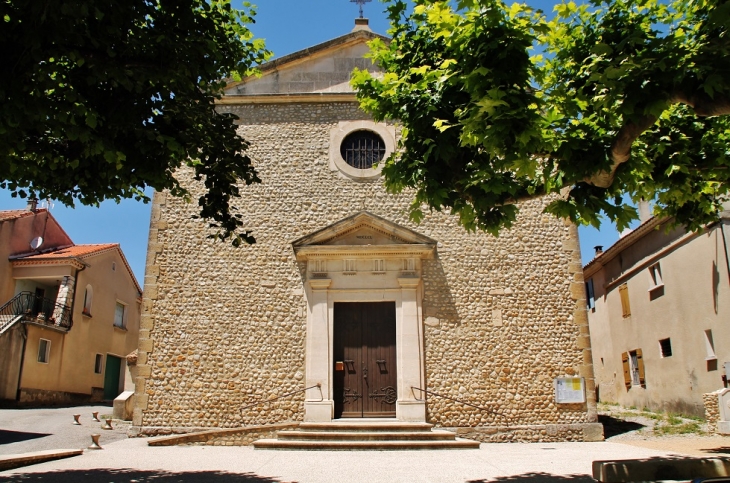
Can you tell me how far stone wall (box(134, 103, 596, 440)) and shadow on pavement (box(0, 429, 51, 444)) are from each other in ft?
6.31

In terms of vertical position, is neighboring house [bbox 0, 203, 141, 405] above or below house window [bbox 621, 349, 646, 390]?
above

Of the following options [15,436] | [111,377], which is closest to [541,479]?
[15,436]

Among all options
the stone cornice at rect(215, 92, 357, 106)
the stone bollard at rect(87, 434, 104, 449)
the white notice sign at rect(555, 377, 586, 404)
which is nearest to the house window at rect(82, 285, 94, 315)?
the stone cornice at rect(215, 92, 357, 106)

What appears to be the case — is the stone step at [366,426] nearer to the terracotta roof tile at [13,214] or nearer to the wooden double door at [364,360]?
the wooden double door at [364,360]

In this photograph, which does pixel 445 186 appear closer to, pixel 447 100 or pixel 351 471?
pixel 447 100

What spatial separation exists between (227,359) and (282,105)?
18.5 ft

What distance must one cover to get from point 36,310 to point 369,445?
52.1 feet

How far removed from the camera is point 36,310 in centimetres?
2031

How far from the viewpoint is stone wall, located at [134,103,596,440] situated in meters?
11.1

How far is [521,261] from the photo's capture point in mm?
11734

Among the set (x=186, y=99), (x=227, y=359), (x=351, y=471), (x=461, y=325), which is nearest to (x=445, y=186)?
(x=186, y=99)

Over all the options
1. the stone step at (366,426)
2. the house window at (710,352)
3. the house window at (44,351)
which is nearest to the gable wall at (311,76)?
the stone step at (366,426)

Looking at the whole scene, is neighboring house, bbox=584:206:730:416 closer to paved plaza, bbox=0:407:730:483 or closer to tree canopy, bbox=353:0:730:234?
paved plaza, bbox=0:407:730:483

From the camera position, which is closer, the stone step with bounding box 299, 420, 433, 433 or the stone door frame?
the stone step with bounding box 299, 420, 433, 433
